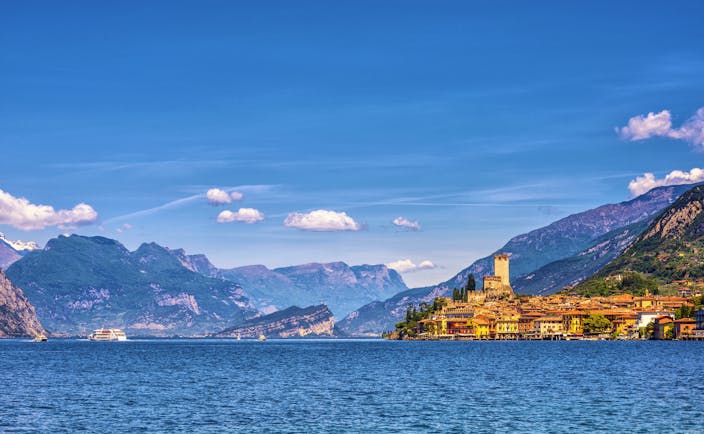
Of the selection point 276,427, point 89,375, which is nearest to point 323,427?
point 276,427

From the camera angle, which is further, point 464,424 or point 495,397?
point 495,397

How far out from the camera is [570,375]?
123625mm

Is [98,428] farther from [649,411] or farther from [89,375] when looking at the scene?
[89,375]

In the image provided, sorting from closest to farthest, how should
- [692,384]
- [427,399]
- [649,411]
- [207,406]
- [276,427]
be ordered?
[276,427] → [649,411] → [207,406] → [427,399] → [692,384]

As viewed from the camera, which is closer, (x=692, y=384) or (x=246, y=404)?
(x=246, y=404)

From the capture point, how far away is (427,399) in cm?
9325

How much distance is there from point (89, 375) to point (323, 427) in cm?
6839

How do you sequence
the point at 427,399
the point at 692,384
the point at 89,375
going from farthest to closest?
the point at 89,375 → the point at 692,384 → the point at 427,399

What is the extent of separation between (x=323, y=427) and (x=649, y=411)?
85.5 ft

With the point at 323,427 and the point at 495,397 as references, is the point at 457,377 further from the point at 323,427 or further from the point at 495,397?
the point at 323,427

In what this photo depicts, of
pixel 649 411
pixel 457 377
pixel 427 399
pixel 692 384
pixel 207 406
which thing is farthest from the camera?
pixel 457 377

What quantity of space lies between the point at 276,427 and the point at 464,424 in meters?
13.5

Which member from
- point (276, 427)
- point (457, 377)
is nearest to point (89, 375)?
point (457, 377)

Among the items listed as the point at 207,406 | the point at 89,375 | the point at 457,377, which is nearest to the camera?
the point at 207,406
